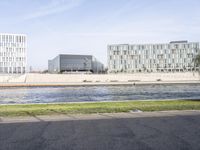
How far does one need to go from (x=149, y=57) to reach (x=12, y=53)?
78.2 metres

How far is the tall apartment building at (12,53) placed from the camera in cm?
13259

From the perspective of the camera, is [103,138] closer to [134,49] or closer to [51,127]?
[51,127]

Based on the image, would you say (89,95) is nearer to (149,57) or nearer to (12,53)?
(12,53)

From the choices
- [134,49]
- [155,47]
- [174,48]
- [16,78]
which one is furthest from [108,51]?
[16,78]

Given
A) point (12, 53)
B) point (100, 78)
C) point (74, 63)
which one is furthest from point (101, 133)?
point (74, 63)

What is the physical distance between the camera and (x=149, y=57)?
5787 inches

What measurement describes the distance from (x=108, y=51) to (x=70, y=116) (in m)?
135

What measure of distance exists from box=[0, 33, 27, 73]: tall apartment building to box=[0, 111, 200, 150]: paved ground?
128 m

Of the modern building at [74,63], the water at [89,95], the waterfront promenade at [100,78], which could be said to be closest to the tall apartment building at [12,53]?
the modern building at [74,63]

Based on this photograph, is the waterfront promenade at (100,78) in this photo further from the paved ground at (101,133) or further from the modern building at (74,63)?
the paved ground at (101,133)

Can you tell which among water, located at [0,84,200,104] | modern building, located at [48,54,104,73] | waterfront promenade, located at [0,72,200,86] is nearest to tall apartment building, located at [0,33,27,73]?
modern building, located at [48,54,104,73]

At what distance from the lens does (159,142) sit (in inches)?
276

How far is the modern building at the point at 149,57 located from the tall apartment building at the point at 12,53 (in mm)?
49450

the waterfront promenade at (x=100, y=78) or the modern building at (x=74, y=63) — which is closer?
the waterfront promenade at (x=100, y=78)
